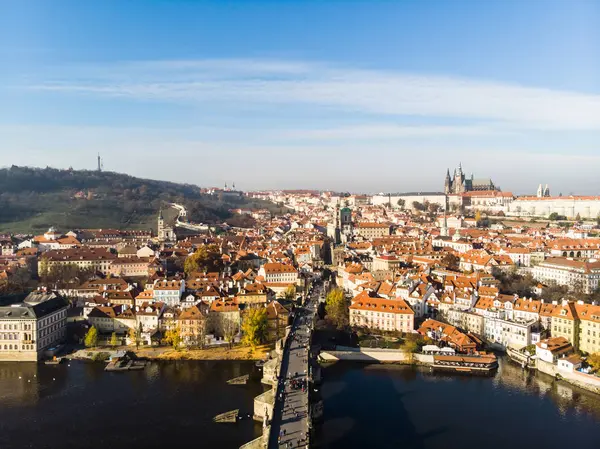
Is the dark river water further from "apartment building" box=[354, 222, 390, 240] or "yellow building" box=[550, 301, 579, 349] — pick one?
"apartment building" box=[354, 222, 390, 240]

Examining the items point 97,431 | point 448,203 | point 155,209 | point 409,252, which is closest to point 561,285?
point 409,252

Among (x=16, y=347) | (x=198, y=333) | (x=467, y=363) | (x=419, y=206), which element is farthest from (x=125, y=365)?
(x=419, y=206)

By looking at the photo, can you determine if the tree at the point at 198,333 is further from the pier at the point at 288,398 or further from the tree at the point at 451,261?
the tree at the point at 451,261

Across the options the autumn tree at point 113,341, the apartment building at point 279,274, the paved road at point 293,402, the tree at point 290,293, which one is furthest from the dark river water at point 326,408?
the apartment building at point 279,274

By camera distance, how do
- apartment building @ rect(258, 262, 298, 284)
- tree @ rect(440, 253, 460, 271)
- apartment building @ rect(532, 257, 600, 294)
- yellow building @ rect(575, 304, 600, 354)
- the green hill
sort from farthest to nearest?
the green hill
tree @ rect(440, 253, 460, 271)
apartment building @ rect(258, 262, 298, 284)
apartment building @ rect(532, 257, 600, 294)
yellow building @ rect(575, 304, 600, 354)

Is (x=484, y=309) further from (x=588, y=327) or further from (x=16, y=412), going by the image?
(x=16, y=412)

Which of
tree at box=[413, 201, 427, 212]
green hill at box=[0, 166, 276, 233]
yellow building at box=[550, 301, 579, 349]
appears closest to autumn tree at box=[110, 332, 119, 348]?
yellow building at box=[550, 301, 579, 349]

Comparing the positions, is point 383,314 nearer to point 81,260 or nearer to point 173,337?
point 173,337
